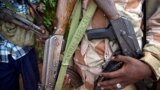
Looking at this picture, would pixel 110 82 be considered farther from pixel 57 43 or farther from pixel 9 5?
pixel 9 5

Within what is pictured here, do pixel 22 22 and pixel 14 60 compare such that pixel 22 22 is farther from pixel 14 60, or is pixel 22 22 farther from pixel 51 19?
pixel 14 60

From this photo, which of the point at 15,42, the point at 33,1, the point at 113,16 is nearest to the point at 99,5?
the point at 113,16

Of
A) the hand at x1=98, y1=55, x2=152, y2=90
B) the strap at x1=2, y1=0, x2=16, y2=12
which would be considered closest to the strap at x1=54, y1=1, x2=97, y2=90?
the hand at x1=98, y1=55, x2=152, y2=90

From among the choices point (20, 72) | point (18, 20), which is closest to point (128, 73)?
point (18, 20)

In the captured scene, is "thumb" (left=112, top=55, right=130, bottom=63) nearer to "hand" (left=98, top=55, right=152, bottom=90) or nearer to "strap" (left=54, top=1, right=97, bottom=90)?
"hand" (left=98, top=55, right=152, bottom=90)

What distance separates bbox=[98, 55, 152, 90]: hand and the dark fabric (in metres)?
0.63

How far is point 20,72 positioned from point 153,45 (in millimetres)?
812

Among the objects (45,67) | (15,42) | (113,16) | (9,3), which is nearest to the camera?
(113,16)

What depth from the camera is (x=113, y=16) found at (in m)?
1.07

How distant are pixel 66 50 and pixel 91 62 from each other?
0.35 ft

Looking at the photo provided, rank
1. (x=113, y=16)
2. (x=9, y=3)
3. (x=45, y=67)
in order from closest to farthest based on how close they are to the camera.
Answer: (x=113, y=16), (x=45, y=67), (x=9, y=3)

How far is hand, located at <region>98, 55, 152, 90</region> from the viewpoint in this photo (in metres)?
1.06

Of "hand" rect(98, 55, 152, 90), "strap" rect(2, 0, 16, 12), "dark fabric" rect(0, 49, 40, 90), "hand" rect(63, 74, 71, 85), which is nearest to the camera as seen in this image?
"hand" rect(98, 55, 152, 90)

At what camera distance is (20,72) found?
1.64m
